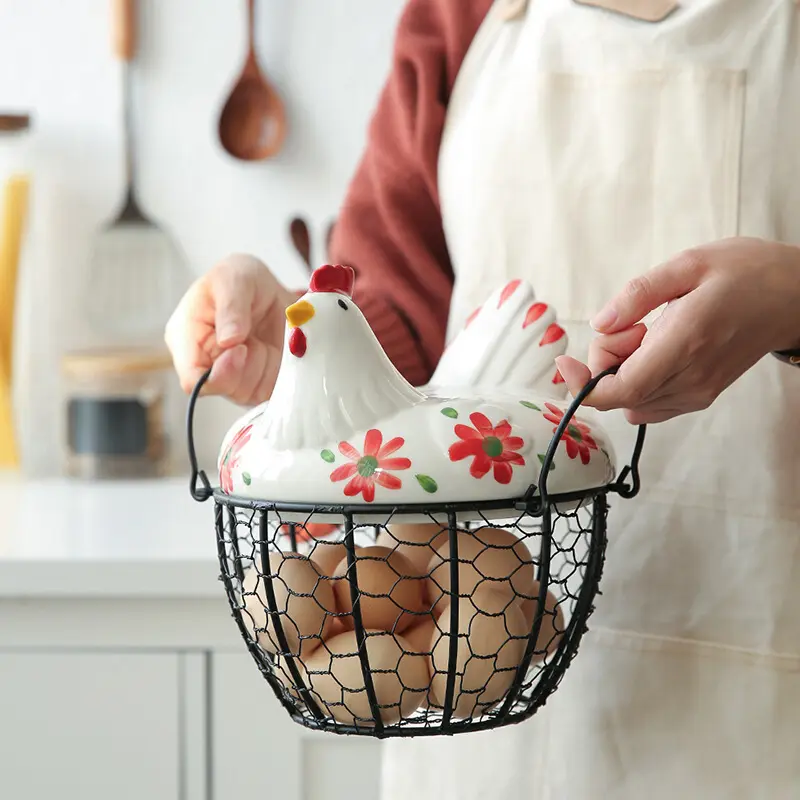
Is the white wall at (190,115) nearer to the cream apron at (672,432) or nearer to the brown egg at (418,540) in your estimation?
the cream apron at (672,432)

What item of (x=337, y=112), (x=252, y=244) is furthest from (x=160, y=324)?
(x=337, y=112)

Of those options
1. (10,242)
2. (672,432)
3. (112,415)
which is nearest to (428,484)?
(672,432)

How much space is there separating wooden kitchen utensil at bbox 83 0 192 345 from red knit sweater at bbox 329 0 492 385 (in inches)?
29.6

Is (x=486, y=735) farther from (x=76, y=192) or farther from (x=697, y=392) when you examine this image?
(x=76, y=192)

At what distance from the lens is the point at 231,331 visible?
0.53 metres

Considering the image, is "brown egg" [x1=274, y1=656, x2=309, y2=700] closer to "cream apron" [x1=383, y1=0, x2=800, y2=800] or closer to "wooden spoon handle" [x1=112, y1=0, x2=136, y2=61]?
"cream apron" [x1=383, y1=0, x2=800, y2=800]

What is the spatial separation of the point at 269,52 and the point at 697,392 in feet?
3.92

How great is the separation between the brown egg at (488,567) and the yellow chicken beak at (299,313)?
120mm

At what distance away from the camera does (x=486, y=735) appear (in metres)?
0.70

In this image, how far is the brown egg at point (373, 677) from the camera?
Answer: 47cm

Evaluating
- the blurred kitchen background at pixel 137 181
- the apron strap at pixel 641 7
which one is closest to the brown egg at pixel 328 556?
the apron strap at pixel 641 7

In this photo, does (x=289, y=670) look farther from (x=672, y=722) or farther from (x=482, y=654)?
(x=672, y=722)

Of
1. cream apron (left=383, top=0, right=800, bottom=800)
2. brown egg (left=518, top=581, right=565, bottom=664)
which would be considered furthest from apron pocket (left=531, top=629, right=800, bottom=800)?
brown egg (left=518, top=581, right=565, bottom=664)

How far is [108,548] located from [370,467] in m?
0.69
